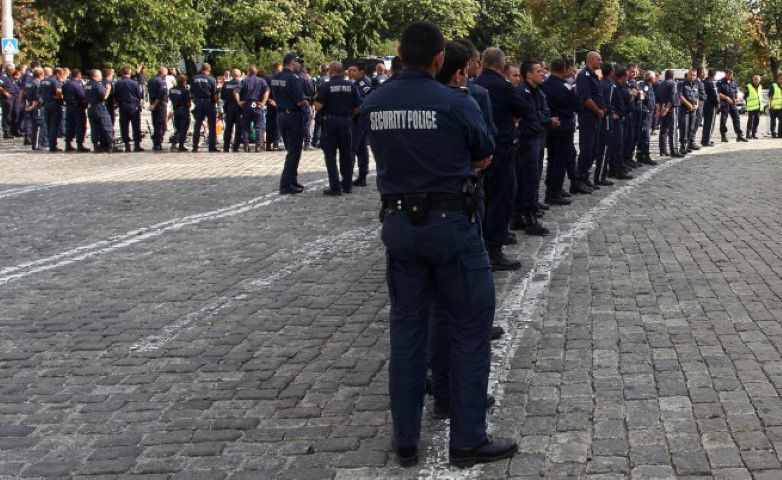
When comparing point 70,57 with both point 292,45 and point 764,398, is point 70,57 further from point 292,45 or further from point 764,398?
point 764,398

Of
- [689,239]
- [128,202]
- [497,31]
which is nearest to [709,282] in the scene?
[689,239]

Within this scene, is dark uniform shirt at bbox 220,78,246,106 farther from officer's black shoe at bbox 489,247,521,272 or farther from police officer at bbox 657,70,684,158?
officer's black shoe at bbox 489,247,521,272

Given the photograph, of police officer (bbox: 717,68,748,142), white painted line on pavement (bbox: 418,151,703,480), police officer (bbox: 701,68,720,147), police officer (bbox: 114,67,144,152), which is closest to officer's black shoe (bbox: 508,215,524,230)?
white painted line on pavement (bbox: 418,151,703,480)

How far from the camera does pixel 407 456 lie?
16.4 ft

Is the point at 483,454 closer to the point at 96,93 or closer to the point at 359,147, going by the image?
the point at 359,147

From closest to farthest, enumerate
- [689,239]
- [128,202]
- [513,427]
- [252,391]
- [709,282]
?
[513,427] < [252,391] < [709,282] < [689,239] < [128,202]

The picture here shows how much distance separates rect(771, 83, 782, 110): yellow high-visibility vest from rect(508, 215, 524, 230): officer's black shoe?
1848cm

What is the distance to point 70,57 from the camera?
42.9 metres

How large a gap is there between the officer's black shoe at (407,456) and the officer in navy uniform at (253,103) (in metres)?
18.7

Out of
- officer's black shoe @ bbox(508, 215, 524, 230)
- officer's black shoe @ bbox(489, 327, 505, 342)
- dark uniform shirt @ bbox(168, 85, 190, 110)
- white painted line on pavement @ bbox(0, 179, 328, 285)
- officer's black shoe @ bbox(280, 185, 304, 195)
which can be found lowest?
officer's black shoe @ bbox(489, 327, 505, 342)

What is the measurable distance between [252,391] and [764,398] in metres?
2.78

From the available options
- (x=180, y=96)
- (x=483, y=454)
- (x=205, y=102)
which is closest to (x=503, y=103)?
(x=483, y=454)

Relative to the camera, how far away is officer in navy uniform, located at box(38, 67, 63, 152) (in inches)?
923

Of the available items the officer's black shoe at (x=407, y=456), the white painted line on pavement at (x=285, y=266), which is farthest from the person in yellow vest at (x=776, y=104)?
the officer's black shoe at (x=407, y=456)
